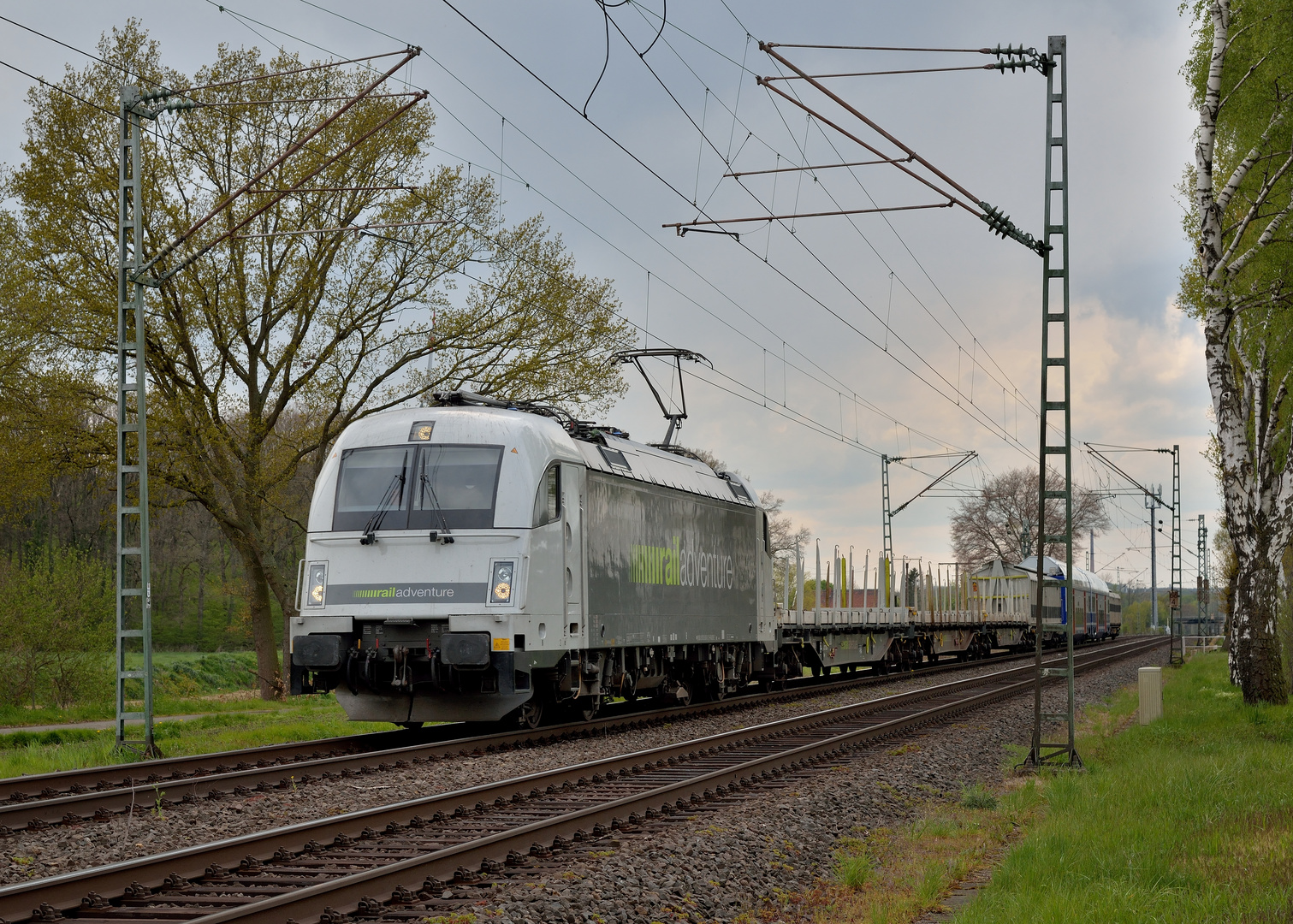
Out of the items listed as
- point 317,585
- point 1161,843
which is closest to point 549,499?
point 317,585

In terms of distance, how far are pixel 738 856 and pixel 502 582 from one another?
618 cm

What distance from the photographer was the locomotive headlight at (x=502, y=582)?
14.1 m

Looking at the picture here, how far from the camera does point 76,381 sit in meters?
23.8

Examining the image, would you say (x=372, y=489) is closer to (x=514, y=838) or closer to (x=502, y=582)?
(x=502, y=582)

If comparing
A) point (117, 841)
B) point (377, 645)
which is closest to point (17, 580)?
point (377, 645)

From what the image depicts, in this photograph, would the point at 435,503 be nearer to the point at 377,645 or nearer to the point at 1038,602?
the point at 377,645

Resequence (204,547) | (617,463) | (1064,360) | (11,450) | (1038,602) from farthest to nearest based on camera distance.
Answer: (204,547), (11,450), (617,463), (1064,360), (1038,602)

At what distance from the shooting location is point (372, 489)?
1501cm

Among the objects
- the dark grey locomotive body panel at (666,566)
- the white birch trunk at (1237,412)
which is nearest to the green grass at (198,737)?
the dark grey locomotive body panel at (666,566)

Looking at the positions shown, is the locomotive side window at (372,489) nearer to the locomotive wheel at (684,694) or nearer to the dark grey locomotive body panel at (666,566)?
the dark grey locomotive body panel at (666,566)

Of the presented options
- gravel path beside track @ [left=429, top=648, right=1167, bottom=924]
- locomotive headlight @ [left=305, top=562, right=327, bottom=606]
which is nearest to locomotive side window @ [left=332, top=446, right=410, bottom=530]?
locomotive headlight @ [left=305, top=562, right=327, bottom=606]

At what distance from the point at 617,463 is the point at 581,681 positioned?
3074 mm

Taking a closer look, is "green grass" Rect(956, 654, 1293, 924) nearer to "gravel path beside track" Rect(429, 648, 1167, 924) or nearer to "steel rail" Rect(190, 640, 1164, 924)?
"gravel path beside track" Rect(429, 648, 1167, 924)

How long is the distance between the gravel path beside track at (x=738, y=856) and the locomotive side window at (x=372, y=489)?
5549 millimetres
